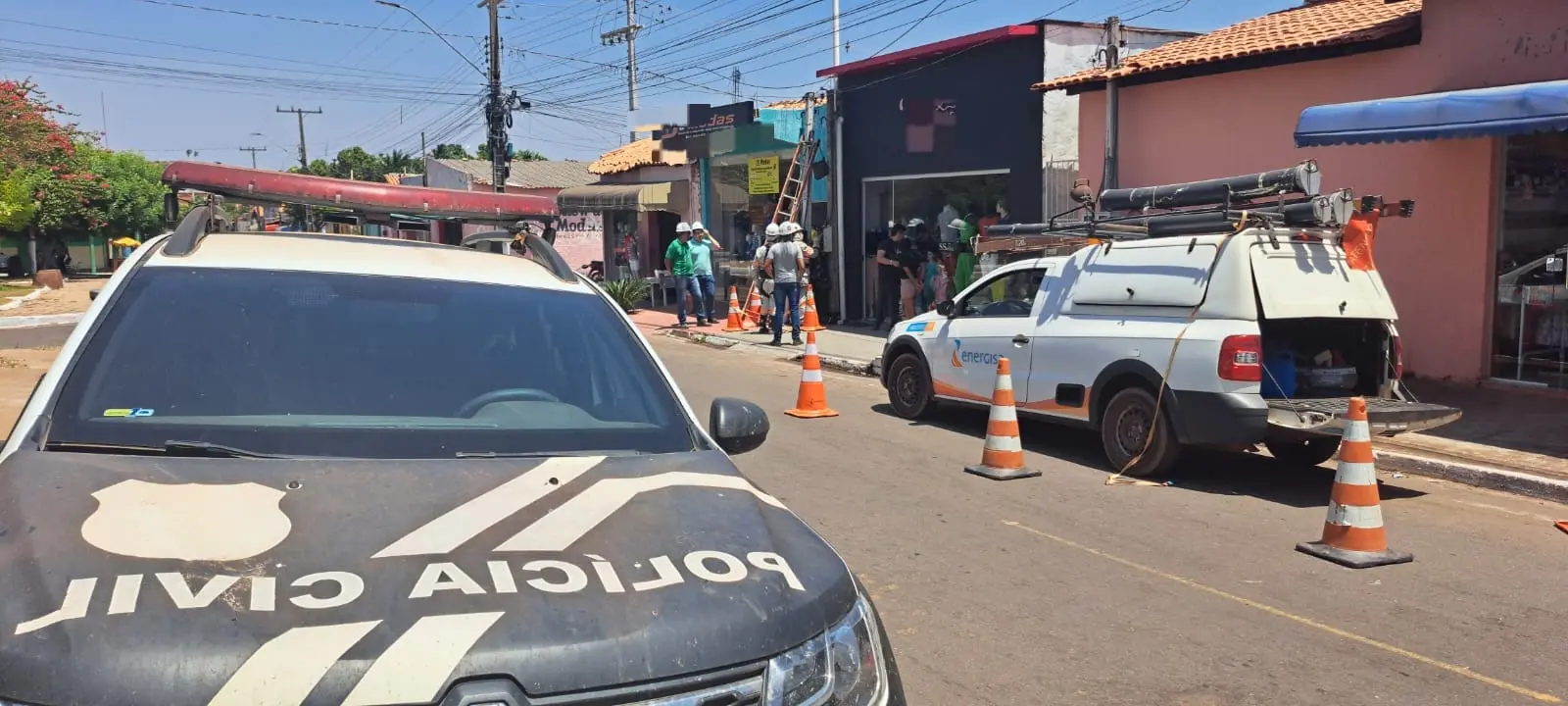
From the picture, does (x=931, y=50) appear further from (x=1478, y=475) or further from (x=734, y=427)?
(x=734, y=427)

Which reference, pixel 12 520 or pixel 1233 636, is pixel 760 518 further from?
pixel 1233 636

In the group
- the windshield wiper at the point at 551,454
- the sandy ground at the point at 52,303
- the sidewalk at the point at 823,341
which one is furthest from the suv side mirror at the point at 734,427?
the sandy ground at the point at 52,303

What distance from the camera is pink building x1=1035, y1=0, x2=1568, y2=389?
1080 centimetres

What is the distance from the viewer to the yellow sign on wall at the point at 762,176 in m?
22.9

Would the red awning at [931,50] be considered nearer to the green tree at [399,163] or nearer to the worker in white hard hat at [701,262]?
the worker in white hard hat at [701,262]

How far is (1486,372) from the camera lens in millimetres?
11828

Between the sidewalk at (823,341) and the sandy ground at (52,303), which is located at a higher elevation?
the sandy ground at (52,303)

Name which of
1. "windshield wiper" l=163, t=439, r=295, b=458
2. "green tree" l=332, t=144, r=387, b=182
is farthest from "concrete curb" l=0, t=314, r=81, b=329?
"green tree" l=332, t=144, r=387, b=182

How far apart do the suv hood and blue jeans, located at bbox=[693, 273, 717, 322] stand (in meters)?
17.3

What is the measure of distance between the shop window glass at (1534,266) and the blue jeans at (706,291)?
12.2 meters

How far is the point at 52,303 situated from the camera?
1075 inches

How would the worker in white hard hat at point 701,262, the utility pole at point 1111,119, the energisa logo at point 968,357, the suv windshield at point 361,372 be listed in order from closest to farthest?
the suv windshield at point 361,372 < the energisa logo at point 968,357 < the utility pole at point 1111,119 < the worker in white hard hat at point 701,262

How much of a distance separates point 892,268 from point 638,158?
44.4ft

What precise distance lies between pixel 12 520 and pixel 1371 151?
1328 centimetres
